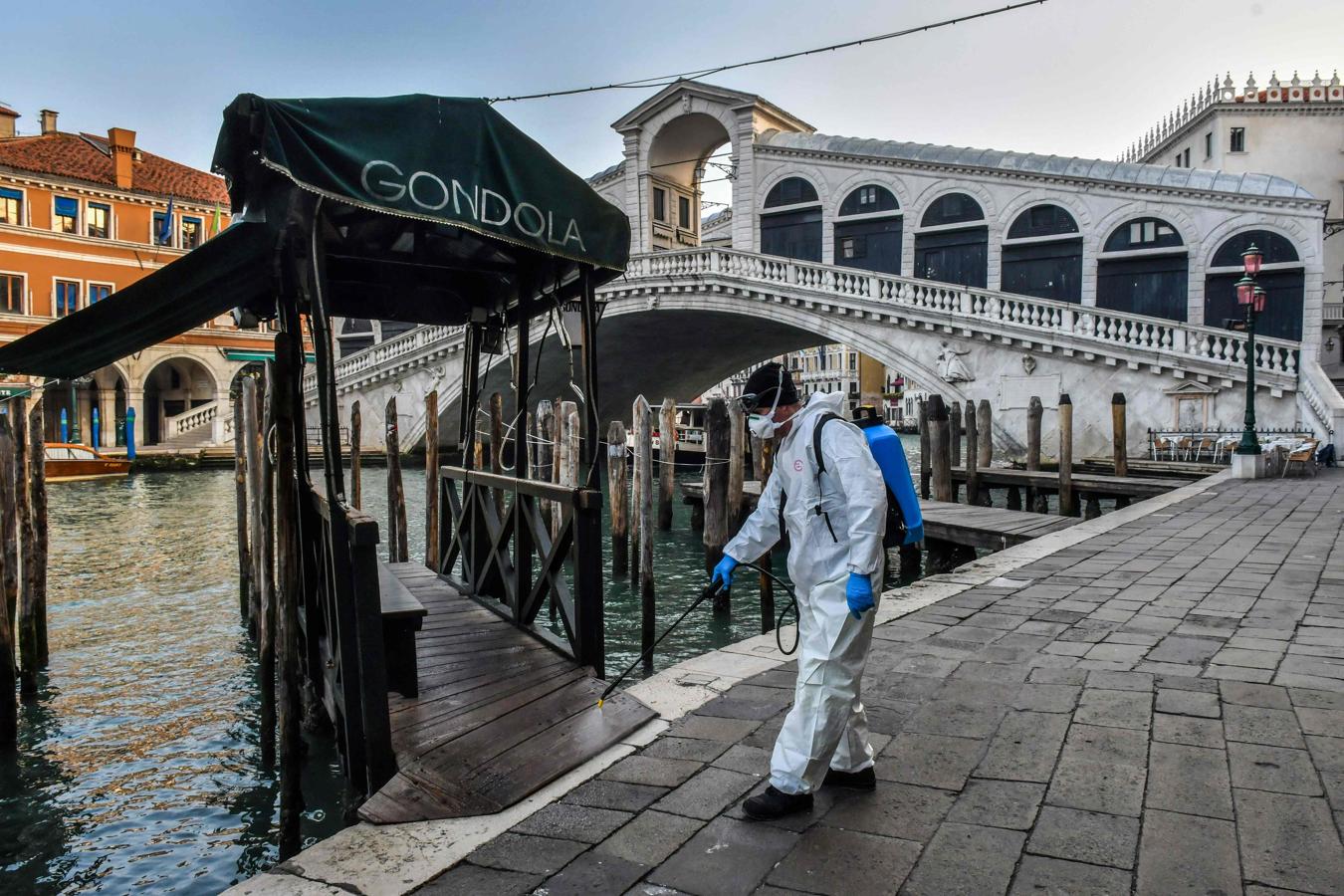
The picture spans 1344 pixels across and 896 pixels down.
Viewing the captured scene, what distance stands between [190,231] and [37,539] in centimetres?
2780

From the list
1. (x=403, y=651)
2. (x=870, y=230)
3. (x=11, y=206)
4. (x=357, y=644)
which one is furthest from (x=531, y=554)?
(x=11, y=206)

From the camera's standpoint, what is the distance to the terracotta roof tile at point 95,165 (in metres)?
27.8

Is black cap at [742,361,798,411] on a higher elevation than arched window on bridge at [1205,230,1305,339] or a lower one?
lower

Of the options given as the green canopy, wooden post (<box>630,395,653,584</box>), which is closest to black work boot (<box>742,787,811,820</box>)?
the green canopy

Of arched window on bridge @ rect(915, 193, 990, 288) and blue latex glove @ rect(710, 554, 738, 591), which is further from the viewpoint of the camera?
arched window on bridge @ rect(915, 193, 990, 288)

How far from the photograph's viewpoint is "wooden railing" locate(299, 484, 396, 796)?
11.4ft

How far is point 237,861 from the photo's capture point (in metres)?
4.18

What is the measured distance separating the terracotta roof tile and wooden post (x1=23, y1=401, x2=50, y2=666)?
2525 cm

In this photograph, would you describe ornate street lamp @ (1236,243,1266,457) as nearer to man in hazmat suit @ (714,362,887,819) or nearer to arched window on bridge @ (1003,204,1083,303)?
arched window on bridge @ (1003,204,1083,303)

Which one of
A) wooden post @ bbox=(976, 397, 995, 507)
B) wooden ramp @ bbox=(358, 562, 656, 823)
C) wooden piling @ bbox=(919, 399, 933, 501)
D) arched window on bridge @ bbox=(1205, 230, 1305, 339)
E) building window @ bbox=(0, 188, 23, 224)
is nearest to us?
wooden ramp @ bbox=(358, 562, 656, 823)

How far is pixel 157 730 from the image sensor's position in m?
5.99

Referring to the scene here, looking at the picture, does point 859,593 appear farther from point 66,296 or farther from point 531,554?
point 66,296

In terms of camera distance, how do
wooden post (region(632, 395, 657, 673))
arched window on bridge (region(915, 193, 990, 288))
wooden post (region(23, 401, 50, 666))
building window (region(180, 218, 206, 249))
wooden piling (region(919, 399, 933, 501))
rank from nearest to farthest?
wooden post (region(23, 401, 50, 666)), wooden post (region(632, 395, 657, 673)), wooden piling (region(919, 399, 933, 501)), arched window on bridge (region(915, 193, 990, 288)), building window (region(180, 218, 206, 249))

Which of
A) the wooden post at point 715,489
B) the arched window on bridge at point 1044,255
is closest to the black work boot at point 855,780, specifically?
the wooden post at point 715,489
